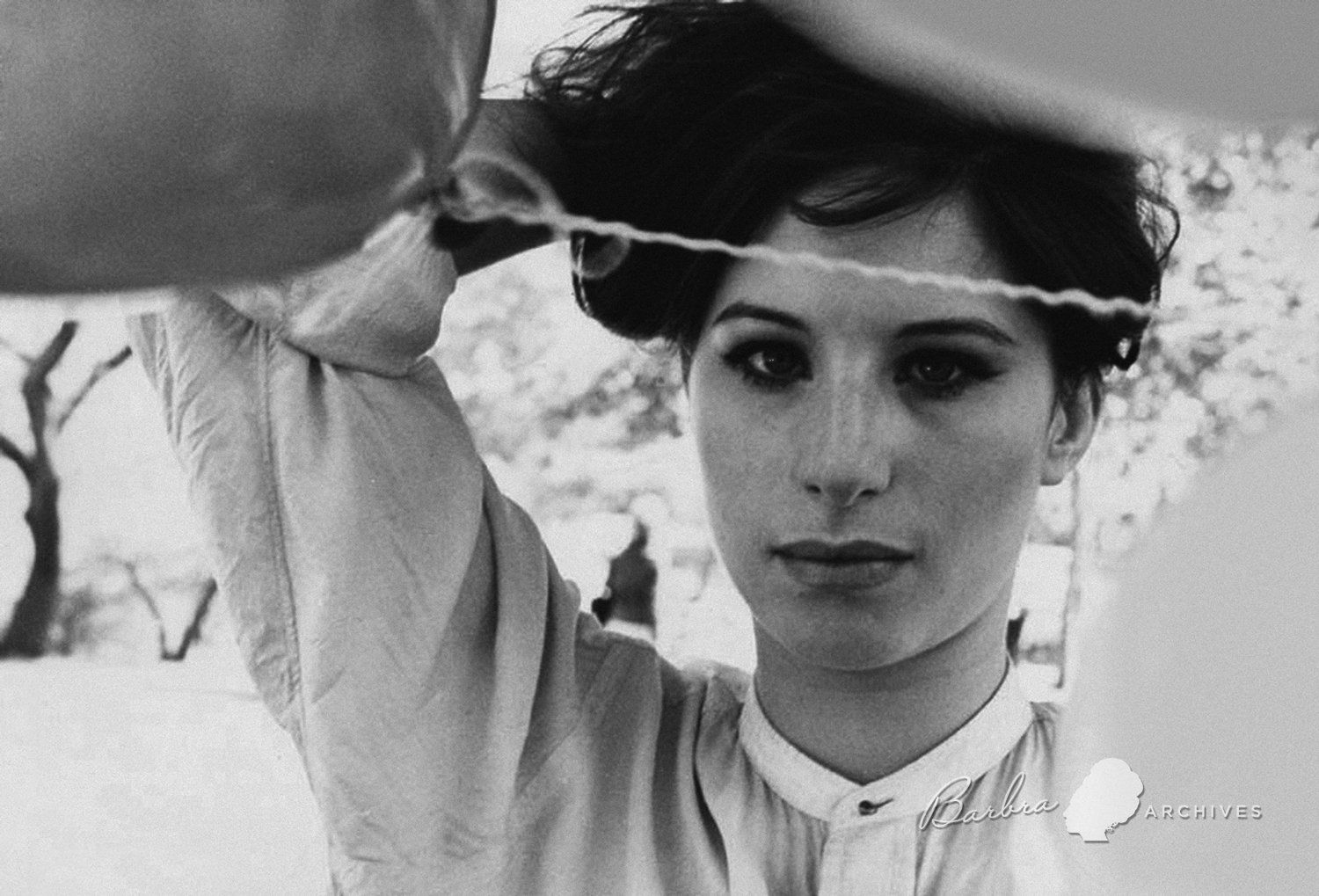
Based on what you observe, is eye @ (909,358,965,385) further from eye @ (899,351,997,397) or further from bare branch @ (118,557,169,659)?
bare branch @ (118,557,169,659)

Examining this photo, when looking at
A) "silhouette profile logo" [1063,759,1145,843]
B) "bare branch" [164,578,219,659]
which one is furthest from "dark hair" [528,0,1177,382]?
"bare branch" [164,578,219,659]

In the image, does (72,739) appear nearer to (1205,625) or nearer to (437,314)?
(437,314)

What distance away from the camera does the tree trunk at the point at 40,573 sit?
0.62 meters

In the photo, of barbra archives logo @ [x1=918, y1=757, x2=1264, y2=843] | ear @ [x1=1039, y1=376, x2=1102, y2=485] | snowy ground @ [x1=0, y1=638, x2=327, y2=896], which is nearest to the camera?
barbra archives logo @ [x1=918, y1=757, x2=1264, y2=843]

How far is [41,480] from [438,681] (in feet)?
0.90

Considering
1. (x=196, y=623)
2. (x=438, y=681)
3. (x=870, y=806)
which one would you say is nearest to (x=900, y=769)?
(x=870, y=806)

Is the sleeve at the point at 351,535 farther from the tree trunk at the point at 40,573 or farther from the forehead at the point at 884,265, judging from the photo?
the tree trunk at the point at 40,573

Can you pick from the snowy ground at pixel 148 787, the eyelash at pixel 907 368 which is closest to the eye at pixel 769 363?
the eyelash at pixel 907 368

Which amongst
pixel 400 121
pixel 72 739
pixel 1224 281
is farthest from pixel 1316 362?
pixel 72 739

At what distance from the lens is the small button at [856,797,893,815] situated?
1.36 ft

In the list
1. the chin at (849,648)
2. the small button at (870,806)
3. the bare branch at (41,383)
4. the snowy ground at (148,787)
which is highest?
the chin at (849,648)

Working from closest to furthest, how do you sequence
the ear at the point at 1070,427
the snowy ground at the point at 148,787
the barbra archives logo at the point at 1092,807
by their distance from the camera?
the barbra archives logo at the point at 1092,807 → the ear at the point at 1070,427 → the snowy ground at the point at 148,787

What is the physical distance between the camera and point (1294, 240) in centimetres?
48

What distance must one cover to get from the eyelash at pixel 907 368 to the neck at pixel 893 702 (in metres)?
0.06
